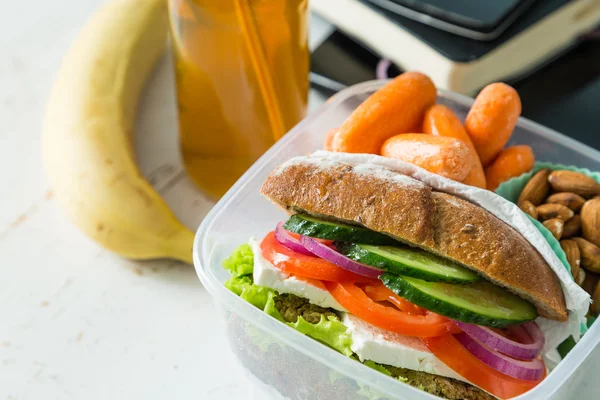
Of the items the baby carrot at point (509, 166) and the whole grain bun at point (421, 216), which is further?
the baby carrot at point (509, 166)

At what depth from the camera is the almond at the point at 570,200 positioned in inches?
43.6

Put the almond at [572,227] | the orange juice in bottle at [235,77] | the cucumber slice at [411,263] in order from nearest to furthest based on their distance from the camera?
the cucumber slice at [411,263] < the almond at [572,227] < the orange juice in bottle at [235,77]

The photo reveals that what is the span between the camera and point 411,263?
2.95 feet

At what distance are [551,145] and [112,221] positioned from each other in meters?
0.77

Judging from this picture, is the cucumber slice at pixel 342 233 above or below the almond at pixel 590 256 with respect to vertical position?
above

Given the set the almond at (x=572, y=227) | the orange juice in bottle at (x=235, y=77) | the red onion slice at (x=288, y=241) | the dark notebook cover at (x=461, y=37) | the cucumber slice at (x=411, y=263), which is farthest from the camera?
the dark notebook cover at (x=461, y=37)

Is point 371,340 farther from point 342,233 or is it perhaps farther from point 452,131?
point 452,131

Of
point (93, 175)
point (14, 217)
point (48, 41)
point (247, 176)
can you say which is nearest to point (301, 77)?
point (247, 176)

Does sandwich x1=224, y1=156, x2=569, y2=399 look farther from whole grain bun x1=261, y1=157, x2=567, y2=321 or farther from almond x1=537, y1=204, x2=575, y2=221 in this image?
almond x1=537, y1=204, x2=575, y2=221

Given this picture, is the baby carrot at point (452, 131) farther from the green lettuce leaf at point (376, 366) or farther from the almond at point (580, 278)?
the green lettuce leaf at point (376, 366)

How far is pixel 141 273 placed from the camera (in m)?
1.32

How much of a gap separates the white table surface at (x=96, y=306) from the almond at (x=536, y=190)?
0.31 meters

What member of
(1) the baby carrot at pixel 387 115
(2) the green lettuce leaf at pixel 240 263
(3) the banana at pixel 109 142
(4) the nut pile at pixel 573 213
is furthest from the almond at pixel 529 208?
(3) the banana at pixel 109 142

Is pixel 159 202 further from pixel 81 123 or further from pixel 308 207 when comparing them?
pixel 308 207
